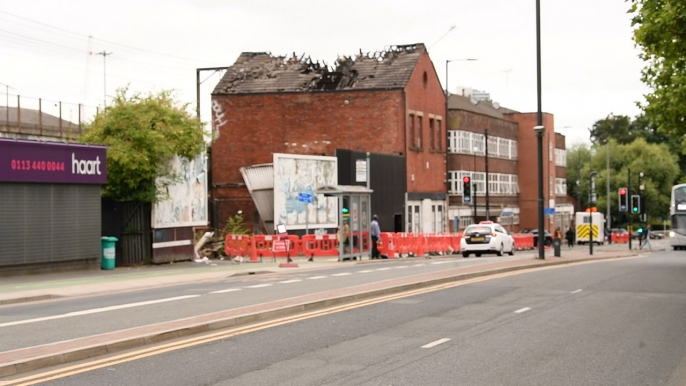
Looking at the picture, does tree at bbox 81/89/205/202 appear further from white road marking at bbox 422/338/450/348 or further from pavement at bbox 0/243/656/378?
white road marking at bbox 422/338/450/348

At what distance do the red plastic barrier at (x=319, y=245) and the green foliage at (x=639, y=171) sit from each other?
7548 centimetres

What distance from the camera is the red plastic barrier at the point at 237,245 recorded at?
127 feet

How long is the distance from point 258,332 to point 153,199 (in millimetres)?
20627

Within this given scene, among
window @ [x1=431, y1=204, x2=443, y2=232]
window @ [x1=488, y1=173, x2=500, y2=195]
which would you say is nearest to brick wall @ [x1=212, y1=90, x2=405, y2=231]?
window @ [x1=431, y1=204, x2=443, y2=232]

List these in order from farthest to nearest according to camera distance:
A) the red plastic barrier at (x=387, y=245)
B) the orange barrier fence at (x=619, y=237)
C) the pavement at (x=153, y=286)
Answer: the orange barrier fence at (x=619, y=237) < the red plastic barrier at (x=387, y=245) < the pavement at (x=153, y=286)

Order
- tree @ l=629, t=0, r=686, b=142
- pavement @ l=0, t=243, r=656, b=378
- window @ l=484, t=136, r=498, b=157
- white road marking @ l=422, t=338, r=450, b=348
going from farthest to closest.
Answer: window @ l=484, t=136, r=498, b=157 → tree @ l=629, t=0, r=686, b=142 → white road marking @ l=422, t=338, r=450, b=348 → pavement @ l=0, t=243, r=656, b=378

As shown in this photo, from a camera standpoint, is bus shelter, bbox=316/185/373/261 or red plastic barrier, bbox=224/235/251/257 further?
red plastic barrier, bbox=224/235/251/257

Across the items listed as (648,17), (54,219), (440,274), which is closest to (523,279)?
(440,274)

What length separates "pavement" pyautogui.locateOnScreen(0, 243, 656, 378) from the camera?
36.8ft

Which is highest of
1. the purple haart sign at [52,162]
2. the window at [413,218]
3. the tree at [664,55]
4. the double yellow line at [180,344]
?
the tree at [664,55]

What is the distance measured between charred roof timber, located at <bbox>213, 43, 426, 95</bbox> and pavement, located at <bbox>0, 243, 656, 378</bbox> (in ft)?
84.5

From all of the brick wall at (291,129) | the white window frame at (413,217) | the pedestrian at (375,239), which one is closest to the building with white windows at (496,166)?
the white window frame at (413,217)

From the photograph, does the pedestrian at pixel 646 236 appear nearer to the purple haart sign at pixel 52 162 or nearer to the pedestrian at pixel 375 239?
the pedestrian at pixel 375 239

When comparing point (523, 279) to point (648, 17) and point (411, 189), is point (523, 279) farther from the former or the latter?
point (411, 189)
